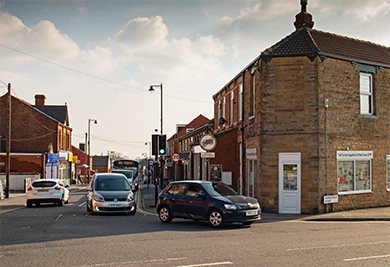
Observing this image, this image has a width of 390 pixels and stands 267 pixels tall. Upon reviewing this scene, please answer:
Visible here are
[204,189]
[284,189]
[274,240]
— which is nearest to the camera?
[274,240]

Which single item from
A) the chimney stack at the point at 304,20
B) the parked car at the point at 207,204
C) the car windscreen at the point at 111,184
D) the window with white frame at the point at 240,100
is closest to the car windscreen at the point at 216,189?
the parked car at the point at 207,204

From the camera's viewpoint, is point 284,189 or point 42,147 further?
point 42,147

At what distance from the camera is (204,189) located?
14031mm

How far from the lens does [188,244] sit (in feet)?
32.6

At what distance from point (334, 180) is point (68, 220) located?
37.4 feet

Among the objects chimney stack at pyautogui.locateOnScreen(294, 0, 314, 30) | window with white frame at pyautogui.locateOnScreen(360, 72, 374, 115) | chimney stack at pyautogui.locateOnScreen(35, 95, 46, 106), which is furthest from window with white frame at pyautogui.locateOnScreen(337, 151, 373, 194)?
chimney stack at pyautogui.locateOnScreen(35, 95, 46, 106)

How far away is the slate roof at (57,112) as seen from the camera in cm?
5709

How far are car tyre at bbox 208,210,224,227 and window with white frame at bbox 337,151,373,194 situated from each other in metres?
7.87

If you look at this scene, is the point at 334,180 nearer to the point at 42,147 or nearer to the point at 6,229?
the point at 6,229

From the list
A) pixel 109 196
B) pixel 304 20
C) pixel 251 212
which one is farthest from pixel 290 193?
pixel 304 20

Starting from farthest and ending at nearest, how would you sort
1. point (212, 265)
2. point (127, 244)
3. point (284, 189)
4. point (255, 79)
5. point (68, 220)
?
1. point (255, 79)
2. point (284, 189)
3. point (68, 220)
4. point (127, 244)
5. point (212, 265)

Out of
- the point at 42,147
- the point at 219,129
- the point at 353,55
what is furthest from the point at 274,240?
the point at 42,147

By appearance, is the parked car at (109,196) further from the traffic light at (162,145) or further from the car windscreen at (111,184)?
the traffic light at (162,145)

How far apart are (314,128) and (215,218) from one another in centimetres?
718
